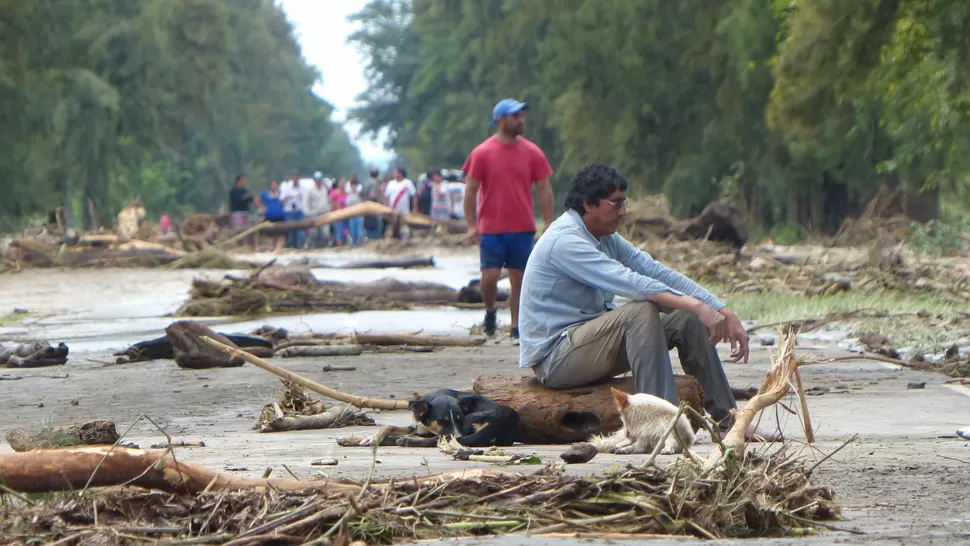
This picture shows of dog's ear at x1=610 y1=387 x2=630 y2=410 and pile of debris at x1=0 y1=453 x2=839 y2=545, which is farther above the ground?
dog's ear at x1=610 y1=387 x2=630 y2=410

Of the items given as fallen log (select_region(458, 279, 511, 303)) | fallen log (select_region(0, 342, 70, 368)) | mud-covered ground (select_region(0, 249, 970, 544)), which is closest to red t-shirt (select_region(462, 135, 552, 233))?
mud-covered ground (select_region(0, 249, 970, 544))

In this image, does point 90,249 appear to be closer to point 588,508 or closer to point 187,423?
point 187,423

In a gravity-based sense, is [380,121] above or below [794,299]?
above

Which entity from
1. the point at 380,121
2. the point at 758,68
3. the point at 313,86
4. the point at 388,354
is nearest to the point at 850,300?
the point at 388,354

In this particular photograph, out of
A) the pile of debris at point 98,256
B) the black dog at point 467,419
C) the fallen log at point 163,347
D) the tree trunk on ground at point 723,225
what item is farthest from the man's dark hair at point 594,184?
the pile of debris at point 98,256

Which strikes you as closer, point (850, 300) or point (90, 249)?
point (850, 300)

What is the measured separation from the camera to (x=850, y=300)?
15.1 m

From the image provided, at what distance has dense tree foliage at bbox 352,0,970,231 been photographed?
562 inches

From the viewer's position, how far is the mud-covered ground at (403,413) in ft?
18.8

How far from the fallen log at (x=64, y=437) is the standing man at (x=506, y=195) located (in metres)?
6.70

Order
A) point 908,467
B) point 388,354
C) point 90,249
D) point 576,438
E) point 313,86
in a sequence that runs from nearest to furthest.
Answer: point 908,467, point 576,438, point 388,354, point 90,249, point 313,86

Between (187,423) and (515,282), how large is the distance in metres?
4.99

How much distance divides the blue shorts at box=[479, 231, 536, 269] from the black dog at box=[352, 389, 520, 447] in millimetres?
5715

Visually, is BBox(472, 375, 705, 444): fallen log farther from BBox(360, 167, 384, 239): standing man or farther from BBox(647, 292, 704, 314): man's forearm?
BBox(360, 167, 384, 239): standing man
